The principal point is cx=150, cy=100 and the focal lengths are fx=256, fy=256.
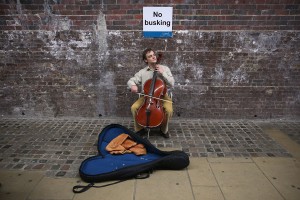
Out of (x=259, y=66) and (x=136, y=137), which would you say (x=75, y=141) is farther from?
(x=259, y=66)

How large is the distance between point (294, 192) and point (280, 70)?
8.73 ft

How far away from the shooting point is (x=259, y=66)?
4.93m

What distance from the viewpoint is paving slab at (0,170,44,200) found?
2945mm

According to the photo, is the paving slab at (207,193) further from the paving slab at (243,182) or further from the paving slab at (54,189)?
the paving slab at (54,189)

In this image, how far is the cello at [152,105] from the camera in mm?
3891

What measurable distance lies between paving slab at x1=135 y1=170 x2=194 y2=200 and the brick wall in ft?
6.69

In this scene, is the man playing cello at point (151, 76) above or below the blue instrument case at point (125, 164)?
above

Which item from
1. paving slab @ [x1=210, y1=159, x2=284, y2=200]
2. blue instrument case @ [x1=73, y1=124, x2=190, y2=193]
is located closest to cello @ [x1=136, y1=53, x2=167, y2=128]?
blue instrument case @ [x1=73, y1=124, x2=190, y2=193]

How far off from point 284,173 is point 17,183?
11.2 ft

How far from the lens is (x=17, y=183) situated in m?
3.15

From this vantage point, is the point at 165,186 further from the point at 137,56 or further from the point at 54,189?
the point at 137,56

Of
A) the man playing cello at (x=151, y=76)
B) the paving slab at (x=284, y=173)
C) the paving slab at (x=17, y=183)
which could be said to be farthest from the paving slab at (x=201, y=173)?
the paving slab at (x=17, y=183)

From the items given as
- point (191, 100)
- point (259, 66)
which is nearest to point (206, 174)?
point (191, 100)

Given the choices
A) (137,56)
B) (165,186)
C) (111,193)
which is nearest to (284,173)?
(165,186)
